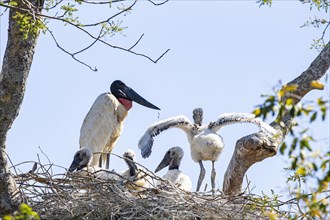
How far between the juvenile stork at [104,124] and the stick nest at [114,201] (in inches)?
133

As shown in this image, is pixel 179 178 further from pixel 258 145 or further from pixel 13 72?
pixel 13 72

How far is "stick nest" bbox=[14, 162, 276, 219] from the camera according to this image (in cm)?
725

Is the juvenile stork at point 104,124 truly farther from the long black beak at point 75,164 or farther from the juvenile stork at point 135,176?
the juvenile stork at point 135,176

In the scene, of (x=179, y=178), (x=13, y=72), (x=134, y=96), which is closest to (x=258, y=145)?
(x=179, y=178)

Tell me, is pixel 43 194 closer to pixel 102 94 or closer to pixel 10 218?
pixel 10 218

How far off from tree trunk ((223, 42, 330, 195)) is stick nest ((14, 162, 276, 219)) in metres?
0.45

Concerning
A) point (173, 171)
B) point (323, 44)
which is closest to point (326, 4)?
point (323, 44)

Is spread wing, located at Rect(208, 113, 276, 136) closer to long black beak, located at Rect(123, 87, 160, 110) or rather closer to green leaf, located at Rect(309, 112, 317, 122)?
long black beak, located at Rect(123, 87, 160, 110)

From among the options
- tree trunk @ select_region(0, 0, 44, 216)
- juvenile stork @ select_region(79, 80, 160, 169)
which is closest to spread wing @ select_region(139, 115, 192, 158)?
juvenile stork @ select_region(79, 80, 160, 169)

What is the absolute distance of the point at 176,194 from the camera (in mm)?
7582

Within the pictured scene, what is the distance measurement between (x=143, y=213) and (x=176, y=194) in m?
0.42

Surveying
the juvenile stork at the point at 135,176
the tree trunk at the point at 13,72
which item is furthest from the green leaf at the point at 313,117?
the juvenile stork at the point at 135,176

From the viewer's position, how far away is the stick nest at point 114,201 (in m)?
7.25

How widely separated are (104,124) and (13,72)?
16.4ft
